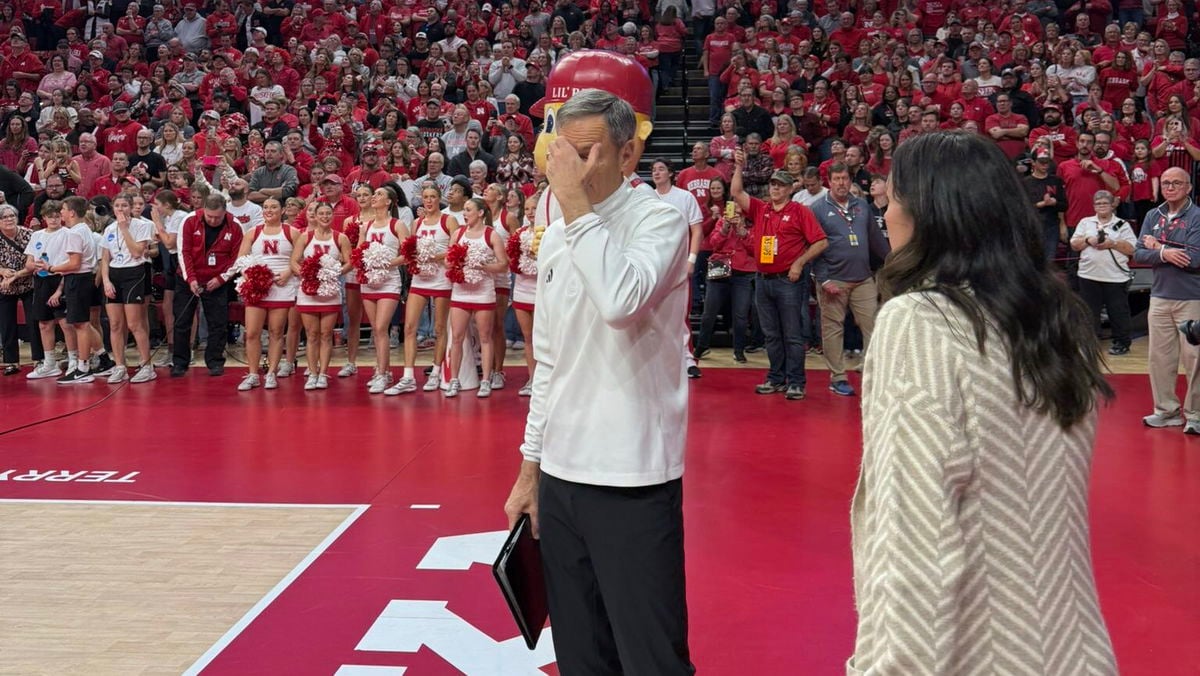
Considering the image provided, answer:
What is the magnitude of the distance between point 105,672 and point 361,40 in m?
15.2

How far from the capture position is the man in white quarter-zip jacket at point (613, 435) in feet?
7.97

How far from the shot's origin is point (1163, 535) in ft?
17.7

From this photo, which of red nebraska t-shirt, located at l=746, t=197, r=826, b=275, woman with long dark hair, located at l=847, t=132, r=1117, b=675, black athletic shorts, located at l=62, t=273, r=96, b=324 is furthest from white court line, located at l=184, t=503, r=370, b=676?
black athletic shorts, located at l=62, t=273, r=96, b=324

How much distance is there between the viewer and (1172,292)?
7625mm

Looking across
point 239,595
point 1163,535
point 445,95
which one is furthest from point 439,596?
point 445,95

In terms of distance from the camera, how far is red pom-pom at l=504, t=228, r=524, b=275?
9.12 m

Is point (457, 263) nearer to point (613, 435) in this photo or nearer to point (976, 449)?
point (613, 435)

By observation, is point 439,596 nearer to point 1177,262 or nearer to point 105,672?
point 105,672

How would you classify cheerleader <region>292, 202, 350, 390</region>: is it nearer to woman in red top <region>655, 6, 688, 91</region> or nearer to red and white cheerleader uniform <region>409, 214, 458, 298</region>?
red and white cheerleader uniform <region>409, 214, 458, 298</region>

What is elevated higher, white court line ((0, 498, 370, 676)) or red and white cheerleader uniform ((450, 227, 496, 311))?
red and white cheerleader uniform ((450, 227, 496, 311))

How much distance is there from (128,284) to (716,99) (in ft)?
27.5

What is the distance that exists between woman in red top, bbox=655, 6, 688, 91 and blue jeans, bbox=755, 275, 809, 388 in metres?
7.92

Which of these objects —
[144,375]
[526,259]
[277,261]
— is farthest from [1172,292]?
[144,375]

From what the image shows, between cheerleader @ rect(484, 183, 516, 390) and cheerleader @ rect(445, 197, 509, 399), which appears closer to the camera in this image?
cheerleader @ rect(445, 197, 509, 399)
